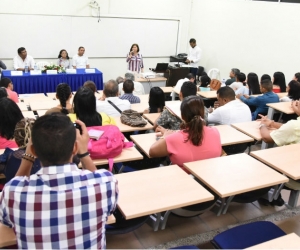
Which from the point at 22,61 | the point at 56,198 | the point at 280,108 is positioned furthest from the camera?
the point at 22,61

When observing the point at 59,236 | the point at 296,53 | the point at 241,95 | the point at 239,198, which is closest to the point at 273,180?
the point at 239,198

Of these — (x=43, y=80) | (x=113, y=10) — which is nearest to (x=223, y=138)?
(x=43, y=80)

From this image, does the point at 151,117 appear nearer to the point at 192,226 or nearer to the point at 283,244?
the point at 192,226

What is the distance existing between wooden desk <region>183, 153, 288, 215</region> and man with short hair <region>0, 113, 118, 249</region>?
109 cm

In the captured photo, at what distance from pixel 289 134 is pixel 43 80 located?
512 cm

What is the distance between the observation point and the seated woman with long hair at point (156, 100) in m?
4.29

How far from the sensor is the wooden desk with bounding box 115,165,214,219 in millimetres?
1986

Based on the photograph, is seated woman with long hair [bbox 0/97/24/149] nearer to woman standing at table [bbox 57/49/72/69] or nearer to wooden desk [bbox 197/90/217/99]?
wooden desk [bbox 197/90/217/99]

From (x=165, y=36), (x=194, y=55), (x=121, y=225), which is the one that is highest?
(x=165, y=36)

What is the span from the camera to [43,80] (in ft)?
21.7

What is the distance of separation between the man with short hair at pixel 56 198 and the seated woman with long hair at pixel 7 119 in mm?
1525

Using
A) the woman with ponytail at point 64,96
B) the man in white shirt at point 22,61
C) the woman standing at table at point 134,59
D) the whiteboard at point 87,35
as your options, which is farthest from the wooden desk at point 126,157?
the whiteboard at point 87,35

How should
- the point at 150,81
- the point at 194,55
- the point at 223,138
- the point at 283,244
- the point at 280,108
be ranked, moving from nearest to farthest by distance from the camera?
the point at 283,244 → the point at 223,138 → the point at 280,108 → the point at 150,81 → the point at 194,55

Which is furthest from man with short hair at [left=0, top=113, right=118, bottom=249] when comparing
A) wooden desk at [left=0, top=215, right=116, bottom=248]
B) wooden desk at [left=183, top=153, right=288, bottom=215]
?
wooden desk at [left=183, top=153, right=288, bottom=215]
